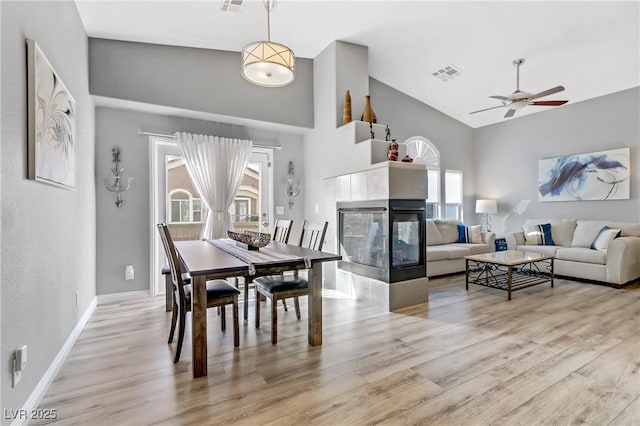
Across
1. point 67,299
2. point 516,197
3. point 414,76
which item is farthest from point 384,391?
point 516,197

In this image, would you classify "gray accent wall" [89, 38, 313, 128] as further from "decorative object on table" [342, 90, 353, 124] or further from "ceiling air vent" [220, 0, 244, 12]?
"ceiling air vent" [220, 0, 244, 12]

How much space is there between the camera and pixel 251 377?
202cm

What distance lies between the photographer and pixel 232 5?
318cm

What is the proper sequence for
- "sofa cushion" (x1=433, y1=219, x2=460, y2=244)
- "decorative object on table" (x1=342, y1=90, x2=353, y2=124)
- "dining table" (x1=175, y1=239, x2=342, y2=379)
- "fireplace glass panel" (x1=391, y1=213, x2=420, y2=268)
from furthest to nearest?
"sofa cushion" (x1=433, y1=219, x2=460, y2=244), "decorative object on table" (x1=342, y1=90, x2=353, y2=124), "fireplace glass panel" (x1=391, y1=213, x2=420, y2=268), "dining table" (x1=175, y1=239, x2=342, y2=379)

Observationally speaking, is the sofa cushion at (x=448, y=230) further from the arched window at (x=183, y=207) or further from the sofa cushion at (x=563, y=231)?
the arched window at (x=183, y=207)

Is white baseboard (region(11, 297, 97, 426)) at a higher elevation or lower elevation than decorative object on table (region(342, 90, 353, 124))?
lower

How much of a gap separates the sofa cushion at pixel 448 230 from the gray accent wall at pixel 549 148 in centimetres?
163

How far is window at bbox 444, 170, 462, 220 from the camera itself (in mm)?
6551

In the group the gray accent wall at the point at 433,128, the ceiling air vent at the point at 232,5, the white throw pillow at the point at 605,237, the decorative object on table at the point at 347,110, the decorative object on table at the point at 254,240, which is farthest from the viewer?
the gray accent wall at the point at 433,128

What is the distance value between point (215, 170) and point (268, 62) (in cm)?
236

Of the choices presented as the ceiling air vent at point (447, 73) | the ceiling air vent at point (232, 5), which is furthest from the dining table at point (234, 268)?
the ceiling air vent at point (447, 73)

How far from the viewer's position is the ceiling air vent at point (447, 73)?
4.87 metres

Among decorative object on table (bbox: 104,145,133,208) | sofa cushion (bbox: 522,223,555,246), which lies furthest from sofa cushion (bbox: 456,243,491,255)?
decorative object on table (bbox: 104,145,133,208)

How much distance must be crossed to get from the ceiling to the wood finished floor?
10.4ft
